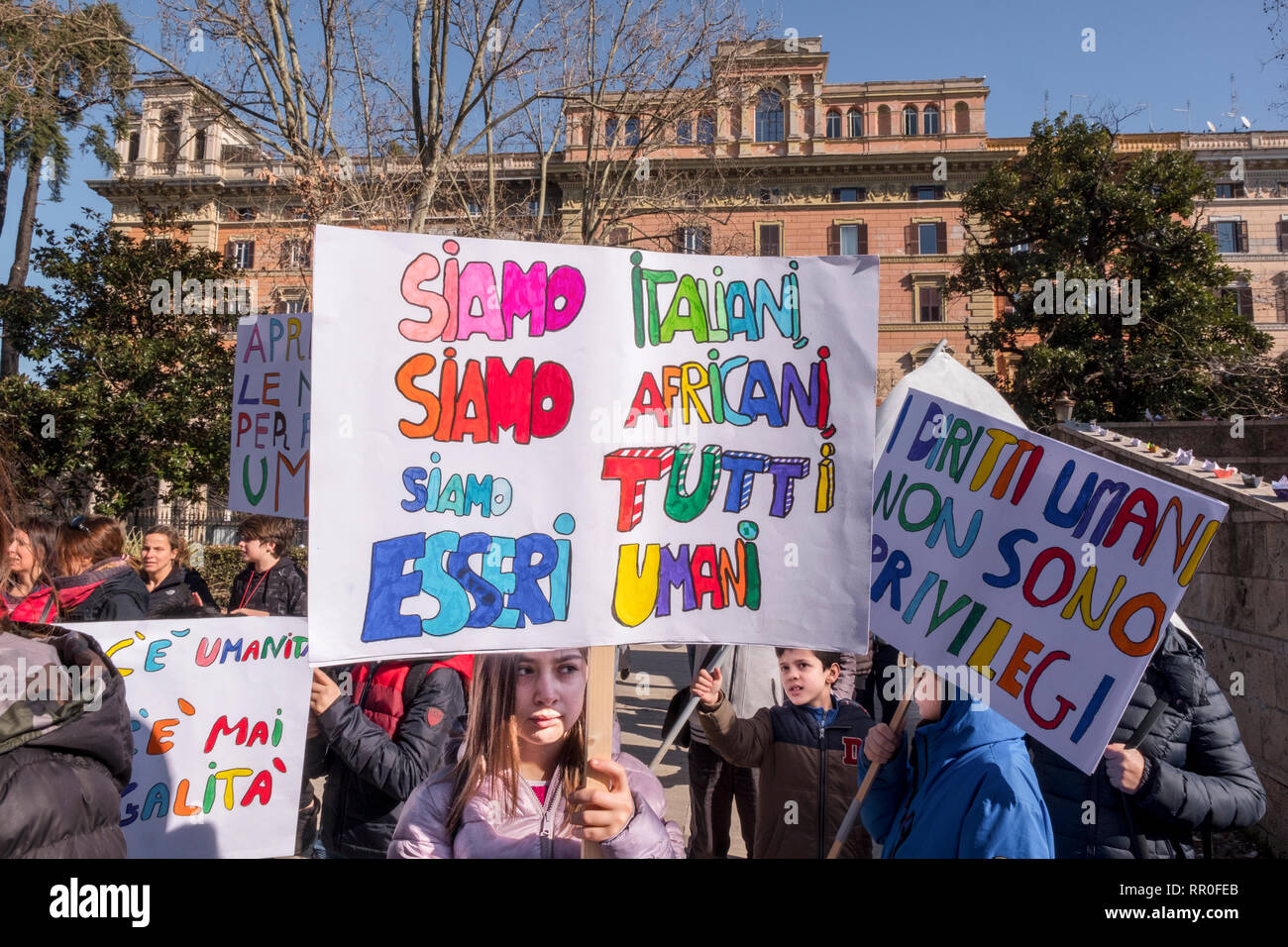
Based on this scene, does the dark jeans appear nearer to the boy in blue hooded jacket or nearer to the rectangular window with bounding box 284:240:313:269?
the boy in blue hooded jacket

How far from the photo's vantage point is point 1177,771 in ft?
8.50

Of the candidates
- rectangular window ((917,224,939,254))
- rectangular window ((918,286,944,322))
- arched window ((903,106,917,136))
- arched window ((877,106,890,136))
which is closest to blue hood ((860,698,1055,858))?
rectangular window ((918,286,944,322))

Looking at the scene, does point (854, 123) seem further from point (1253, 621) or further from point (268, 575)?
point (268, 575)

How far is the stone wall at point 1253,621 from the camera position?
494 centimetres

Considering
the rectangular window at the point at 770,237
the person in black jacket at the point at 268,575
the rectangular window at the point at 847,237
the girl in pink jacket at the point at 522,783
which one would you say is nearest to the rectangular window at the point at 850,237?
the rectangular window at the point at 847,237

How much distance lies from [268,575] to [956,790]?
397 cm

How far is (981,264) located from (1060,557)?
24.9 meters

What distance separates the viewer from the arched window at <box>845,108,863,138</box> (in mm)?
39500

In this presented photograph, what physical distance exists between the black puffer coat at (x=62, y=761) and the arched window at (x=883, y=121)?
4212 cm

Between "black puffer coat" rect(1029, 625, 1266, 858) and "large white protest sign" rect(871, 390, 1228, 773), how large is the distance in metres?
0.58

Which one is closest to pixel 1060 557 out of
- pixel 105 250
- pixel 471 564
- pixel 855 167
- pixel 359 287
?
pixel 471 564

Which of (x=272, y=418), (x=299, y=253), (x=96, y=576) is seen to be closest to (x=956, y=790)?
(x=272, y=418)

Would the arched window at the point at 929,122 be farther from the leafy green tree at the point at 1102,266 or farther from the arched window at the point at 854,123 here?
the leafy green tree at the point at 1102,266

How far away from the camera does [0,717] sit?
61.1 inches
